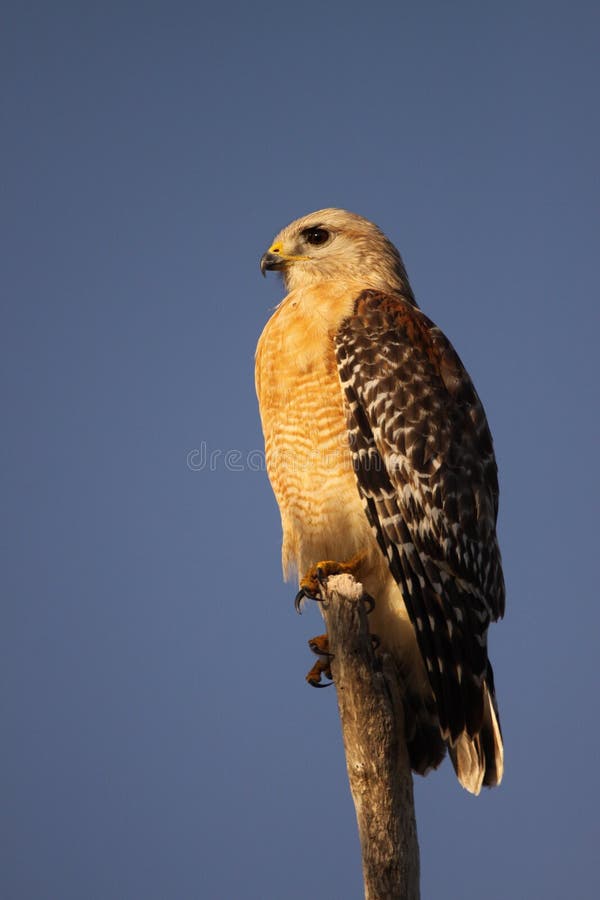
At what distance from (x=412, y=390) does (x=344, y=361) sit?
1.11ft

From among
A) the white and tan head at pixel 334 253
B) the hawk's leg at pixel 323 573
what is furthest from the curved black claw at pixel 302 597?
the white and tan head at pixel 334 253

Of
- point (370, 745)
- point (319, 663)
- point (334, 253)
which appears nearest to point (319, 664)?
point (319, 663)

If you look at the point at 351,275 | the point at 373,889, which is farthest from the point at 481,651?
the point at 351,275

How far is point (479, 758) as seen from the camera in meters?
4.29

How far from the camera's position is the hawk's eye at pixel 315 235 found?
5215mm

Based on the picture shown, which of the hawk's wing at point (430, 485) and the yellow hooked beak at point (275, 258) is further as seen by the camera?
the yellow hooked beak at point (275, 258)

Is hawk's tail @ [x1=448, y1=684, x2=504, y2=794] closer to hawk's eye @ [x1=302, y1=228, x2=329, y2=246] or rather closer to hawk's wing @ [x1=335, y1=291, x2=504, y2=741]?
hawk's wing @ [x1=335, y1=291, x2=504, y2=741]

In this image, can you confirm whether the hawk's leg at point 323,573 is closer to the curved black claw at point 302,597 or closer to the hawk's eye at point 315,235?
the curved black claw at point 302,597

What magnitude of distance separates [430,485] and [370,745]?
114 cm

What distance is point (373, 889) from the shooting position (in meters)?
3.89

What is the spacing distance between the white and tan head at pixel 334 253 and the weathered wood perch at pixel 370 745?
173cm

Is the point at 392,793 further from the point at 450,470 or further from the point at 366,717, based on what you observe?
the point at 450,470

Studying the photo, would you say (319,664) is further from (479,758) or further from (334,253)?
(334,253)

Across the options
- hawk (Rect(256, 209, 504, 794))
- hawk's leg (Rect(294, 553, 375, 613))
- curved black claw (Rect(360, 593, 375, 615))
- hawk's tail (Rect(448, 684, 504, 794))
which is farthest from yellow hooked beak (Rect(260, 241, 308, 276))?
hawk's tail (Rect(448, 684, 504, 794))
